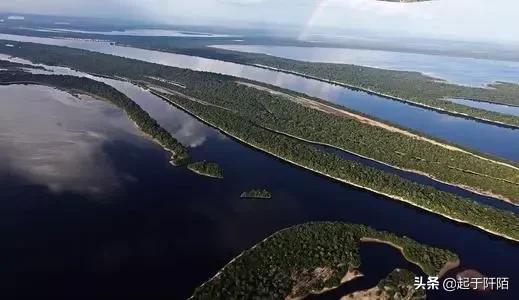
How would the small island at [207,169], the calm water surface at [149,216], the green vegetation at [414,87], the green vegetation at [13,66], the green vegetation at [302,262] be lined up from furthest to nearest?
the green vegetation at [13,66] → the green vegetation at [414,87] → the small island at [207,169] → the calm water surface at [149,216] → the green vegetation at [302,262]

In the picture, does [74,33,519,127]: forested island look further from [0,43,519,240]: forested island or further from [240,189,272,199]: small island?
[240,189,272,199]: small island

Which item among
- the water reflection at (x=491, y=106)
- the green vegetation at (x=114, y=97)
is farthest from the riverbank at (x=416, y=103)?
the green vegetation at (x=114, y=97)

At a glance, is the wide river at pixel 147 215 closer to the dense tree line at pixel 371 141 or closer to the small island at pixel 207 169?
the small island at pixel 207 169

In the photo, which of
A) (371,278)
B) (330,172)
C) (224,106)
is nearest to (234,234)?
(371,278)

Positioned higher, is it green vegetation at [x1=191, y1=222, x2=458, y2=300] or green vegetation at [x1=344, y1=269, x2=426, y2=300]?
green vegetation at [x1=191, y1=222, x2=458, y2=300]

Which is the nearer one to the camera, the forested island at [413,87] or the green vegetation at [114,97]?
the green vegetation at [114,97]

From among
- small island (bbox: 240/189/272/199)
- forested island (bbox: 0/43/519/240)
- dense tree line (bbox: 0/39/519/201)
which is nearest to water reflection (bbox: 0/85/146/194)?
small island (bbox: 240/189/272/199)
